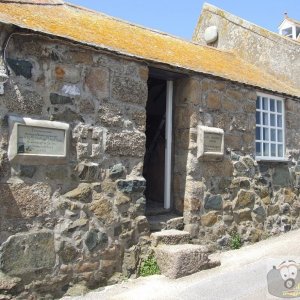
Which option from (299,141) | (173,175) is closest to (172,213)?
(173,175)

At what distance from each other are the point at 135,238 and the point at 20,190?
5.31ft

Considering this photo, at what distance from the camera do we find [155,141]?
7121 mm

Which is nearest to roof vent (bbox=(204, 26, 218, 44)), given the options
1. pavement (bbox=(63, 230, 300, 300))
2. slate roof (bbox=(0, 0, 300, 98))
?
slate roof (bbox=(0, 0, 300, 98))

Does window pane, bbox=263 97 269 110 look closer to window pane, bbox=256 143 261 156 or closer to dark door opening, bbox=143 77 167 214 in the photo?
window pane, bbox=256 143 261 156

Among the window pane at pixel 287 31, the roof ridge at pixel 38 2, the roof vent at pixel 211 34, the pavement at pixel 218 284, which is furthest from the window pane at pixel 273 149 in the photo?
the window pane at pixel 287 31

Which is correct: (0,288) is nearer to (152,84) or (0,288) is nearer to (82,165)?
(82,165)

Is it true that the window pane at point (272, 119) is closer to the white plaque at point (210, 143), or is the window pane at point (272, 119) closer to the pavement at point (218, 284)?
the white plaque at point (210, 143)

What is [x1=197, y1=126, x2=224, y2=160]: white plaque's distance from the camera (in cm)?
547

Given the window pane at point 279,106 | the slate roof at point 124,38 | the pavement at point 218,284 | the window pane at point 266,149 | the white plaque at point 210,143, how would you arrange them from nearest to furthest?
the pavement at point 218,284 < the slate roof at point 124,38 < the white plaque at point 210,143 < the window pane at point 266,149 < the window pane at point 279,106

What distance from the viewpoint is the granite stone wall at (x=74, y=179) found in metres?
3.83

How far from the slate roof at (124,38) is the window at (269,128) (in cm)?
25

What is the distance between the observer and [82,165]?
14.1ft

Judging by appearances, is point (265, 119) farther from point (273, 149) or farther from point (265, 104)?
point (273, 149)

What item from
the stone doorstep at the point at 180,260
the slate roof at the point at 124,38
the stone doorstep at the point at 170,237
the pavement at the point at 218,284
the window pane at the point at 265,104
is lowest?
the pavement at the point at 218,284
